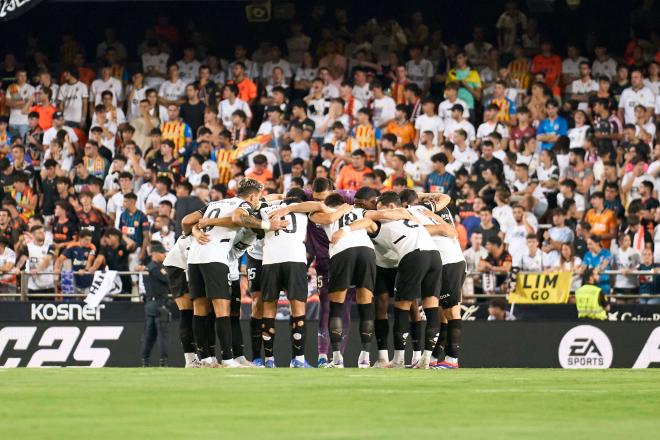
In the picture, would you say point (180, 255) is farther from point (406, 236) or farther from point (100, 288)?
point (100, 288)

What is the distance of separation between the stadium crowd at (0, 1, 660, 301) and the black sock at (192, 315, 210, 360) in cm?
572

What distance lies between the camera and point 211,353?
54.2 ft

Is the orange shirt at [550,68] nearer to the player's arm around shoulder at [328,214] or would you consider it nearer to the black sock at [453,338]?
the black sock at [453,338]

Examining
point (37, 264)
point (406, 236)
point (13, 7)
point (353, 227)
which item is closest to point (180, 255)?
point (353, 227)

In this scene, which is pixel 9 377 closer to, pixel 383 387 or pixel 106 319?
pixel 383 387

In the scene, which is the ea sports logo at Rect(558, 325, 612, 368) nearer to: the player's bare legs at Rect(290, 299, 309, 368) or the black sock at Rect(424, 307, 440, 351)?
the black sock at Rect(424, 307, 440, 351)

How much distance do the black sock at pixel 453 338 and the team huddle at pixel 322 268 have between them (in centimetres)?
2

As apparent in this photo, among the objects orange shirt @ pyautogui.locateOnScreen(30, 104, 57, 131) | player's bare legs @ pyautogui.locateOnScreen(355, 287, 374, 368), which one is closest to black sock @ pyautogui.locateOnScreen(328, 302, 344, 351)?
player's bare legs @ pyautogui.locateOnScreen(355, 287, 374, 368)

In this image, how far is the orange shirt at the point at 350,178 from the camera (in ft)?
79.1

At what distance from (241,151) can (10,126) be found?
5.44m

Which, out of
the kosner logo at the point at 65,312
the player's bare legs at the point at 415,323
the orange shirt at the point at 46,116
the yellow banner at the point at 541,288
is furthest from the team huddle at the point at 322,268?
the orange shirt at the point at 46,116

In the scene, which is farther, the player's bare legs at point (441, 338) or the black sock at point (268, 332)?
the player's bare legs at point (441, 338)

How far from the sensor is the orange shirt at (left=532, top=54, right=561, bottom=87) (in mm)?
27391

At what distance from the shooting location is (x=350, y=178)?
2433 cm
